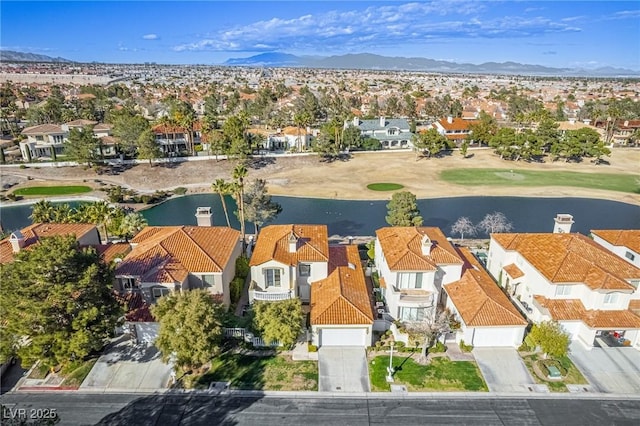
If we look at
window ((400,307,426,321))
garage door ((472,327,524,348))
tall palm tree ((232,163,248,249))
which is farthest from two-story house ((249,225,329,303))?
garage door ((472,327,524,348))

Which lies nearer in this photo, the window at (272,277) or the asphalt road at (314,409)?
the asphalt road at (314,409)

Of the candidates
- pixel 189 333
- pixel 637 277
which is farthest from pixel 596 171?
pixel 189 333

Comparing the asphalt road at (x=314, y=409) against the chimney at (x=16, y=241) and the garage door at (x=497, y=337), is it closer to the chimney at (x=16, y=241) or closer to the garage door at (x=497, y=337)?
the garage door at (x=497, y=337)

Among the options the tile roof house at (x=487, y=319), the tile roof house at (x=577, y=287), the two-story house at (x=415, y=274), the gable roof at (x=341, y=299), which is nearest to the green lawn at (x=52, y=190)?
the gable roof at (x=341, y=299)

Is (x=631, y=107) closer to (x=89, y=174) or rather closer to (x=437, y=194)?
(x=437, y=194)

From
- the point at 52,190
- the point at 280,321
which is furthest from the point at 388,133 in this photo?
the point at 280,321

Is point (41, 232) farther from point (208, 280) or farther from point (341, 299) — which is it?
point (341, 299)

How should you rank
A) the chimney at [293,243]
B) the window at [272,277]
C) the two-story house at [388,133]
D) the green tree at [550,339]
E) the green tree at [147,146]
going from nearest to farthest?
the green tree at [550,339], the window at [272,277], the chimney at [293,243], the green tree at [147,146], the two-story house at [388,133]
